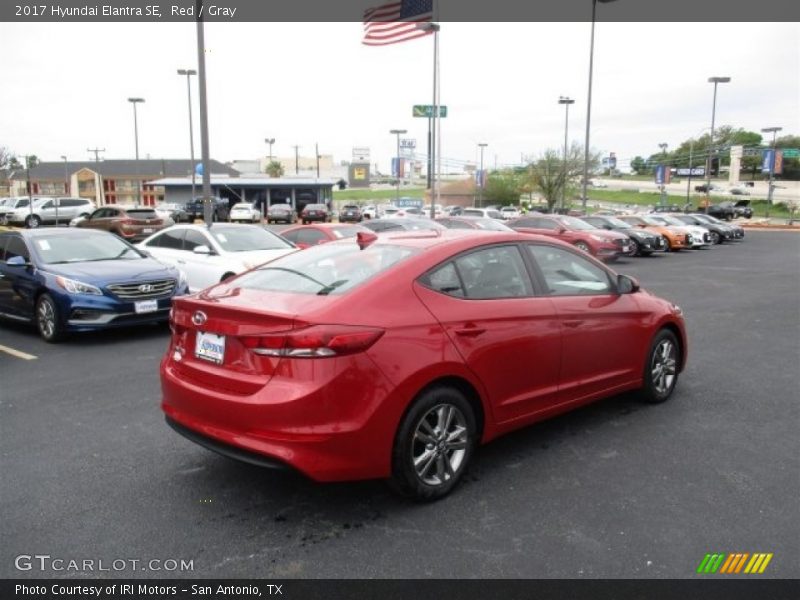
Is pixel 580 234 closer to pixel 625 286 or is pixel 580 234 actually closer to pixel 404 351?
pixel 625 286

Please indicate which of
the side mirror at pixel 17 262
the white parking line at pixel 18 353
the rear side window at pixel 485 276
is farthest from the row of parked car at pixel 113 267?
the rear side window at pixel 485 276

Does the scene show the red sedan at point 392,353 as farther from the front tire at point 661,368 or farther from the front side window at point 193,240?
the front side window at point 193,240

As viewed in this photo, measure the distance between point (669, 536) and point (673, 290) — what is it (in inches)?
449

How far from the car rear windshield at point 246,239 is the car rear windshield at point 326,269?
6.45m

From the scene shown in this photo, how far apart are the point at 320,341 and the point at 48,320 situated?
21.1 feet

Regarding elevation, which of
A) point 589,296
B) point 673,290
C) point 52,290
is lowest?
point 673,290

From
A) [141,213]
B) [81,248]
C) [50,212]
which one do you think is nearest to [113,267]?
[81,248]

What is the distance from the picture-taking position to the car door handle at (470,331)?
3.78 m

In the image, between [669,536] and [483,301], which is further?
[483,301]

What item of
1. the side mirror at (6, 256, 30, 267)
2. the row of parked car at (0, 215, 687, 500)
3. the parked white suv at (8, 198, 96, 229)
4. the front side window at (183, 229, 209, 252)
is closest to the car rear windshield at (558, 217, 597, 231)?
the front side window at (183, 229, 209, 252)

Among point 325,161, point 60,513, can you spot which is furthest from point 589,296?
point 325,161

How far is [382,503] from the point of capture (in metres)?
3.76
